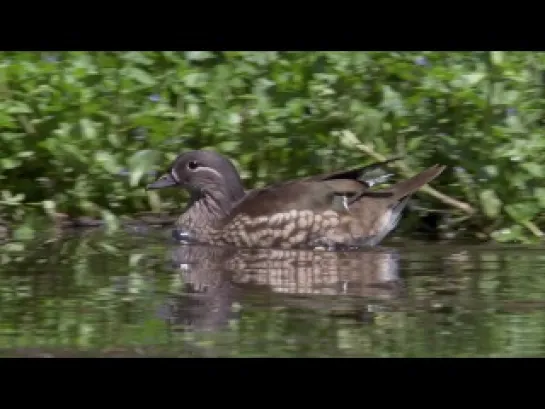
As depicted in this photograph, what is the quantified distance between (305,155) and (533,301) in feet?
10.9

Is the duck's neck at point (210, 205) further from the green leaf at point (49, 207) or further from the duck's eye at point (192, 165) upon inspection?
the green leaf at point (49, 207)

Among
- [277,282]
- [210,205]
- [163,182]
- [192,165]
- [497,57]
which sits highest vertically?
[497,57]

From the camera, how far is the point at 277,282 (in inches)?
384

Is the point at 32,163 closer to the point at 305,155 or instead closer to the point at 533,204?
the point at 305,155

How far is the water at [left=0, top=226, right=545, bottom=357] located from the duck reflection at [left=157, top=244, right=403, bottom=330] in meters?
0.01

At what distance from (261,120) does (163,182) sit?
2.76 ft

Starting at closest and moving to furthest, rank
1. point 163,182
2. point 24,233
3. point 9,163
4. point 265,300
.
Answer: point 265,300 → point 24,233 → point 163,182 → point 9,163

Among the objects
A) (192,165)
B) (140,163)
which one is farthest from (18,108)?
(192,165)

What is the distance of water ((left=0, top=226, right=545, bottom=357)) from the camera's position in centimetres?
795

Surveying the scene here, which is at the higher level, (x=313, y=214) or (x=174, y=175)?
(x=174, y=175)

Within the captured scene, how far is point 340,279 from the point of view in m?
9.92

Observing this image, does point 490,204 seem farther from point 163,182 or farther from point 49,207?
point 49,207

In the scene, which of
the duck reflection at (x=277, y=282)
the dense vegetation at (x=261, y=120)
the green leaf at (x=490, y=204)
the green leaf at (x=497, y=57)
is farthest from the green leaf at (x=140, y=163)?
the green leaf at (x=497, y=57)

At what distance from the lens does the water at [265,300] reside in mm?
7945
